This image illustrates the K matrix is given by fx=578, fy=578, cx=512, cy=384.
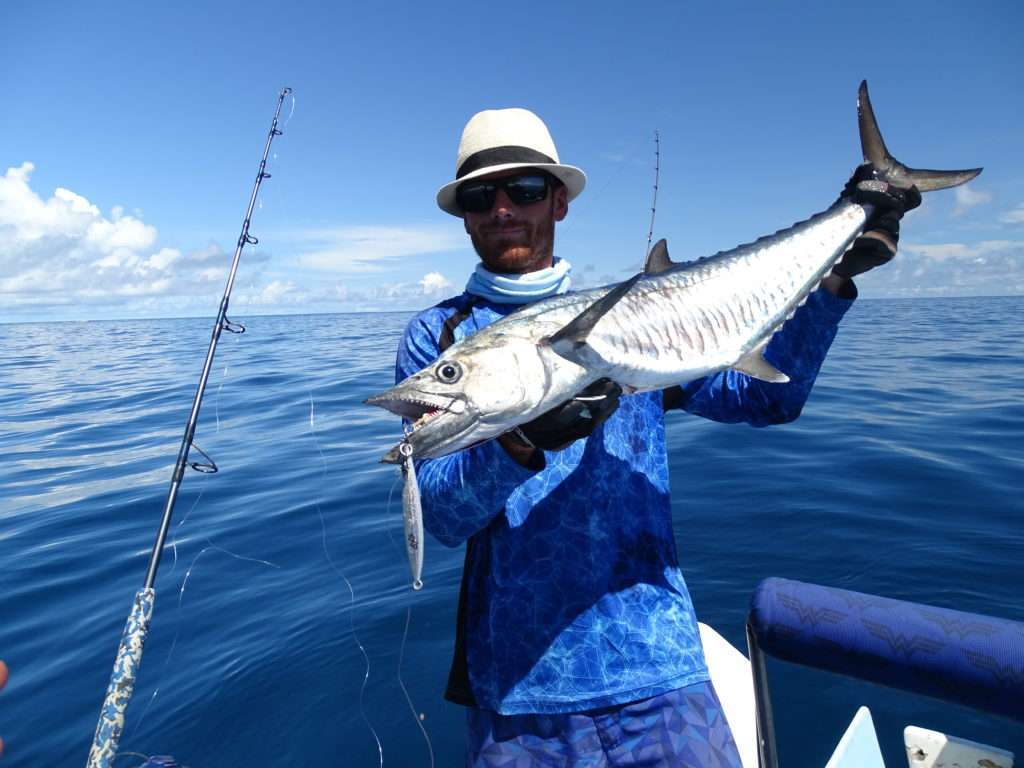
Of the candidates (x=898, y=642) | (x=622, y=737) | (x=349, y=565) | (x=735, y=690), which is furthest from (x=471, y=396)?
(x=349, y=565)

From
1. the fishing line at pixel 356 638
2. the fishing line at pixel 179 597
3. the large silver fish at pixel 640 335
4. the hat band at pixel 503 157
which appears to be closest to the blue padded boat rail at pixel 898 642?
the large silver fish at pixel 640 335

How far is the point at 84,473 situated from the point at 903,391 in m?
15.5

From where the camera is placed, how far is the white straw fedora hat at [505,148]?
2.68 metres

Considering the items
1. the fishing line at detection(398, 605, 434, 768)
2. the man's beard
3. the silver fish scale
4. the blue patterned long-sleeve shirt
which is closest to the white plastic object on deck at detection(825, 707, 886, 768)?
the blue patterned long-sleeve shirt

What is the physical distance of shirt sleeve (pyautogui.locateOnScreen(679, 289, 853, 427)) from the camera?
→ 8.49 ft

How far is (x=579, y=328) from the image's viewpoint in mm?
2135

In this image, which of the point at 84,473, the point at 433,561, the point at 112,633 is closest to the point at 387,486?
the point at 433,561

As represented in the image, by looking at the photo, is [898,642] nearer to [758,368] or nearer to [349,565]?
[758,368]

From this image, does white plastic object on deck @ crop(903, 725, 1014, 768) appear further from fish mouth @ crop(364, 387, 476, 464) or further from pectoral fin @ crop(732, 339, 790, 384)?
fish mouth @ crop(364, 387, 476, 464)

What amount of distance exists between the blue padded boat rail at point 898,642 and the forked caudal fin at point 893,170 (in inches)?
87.1

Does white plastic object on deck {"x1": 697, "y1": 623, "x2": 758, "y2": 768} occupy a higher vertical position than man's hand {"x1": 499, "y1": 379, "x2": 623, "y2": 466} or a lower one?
lower

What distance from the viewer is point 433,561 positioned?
564 cm

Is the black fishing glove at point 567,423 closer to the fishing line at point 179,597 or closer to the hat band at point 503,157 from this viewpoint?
the hat band at point 503,157

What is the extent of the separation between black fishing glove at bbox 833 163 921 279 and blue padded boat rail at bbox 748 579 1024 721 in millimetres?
1491
